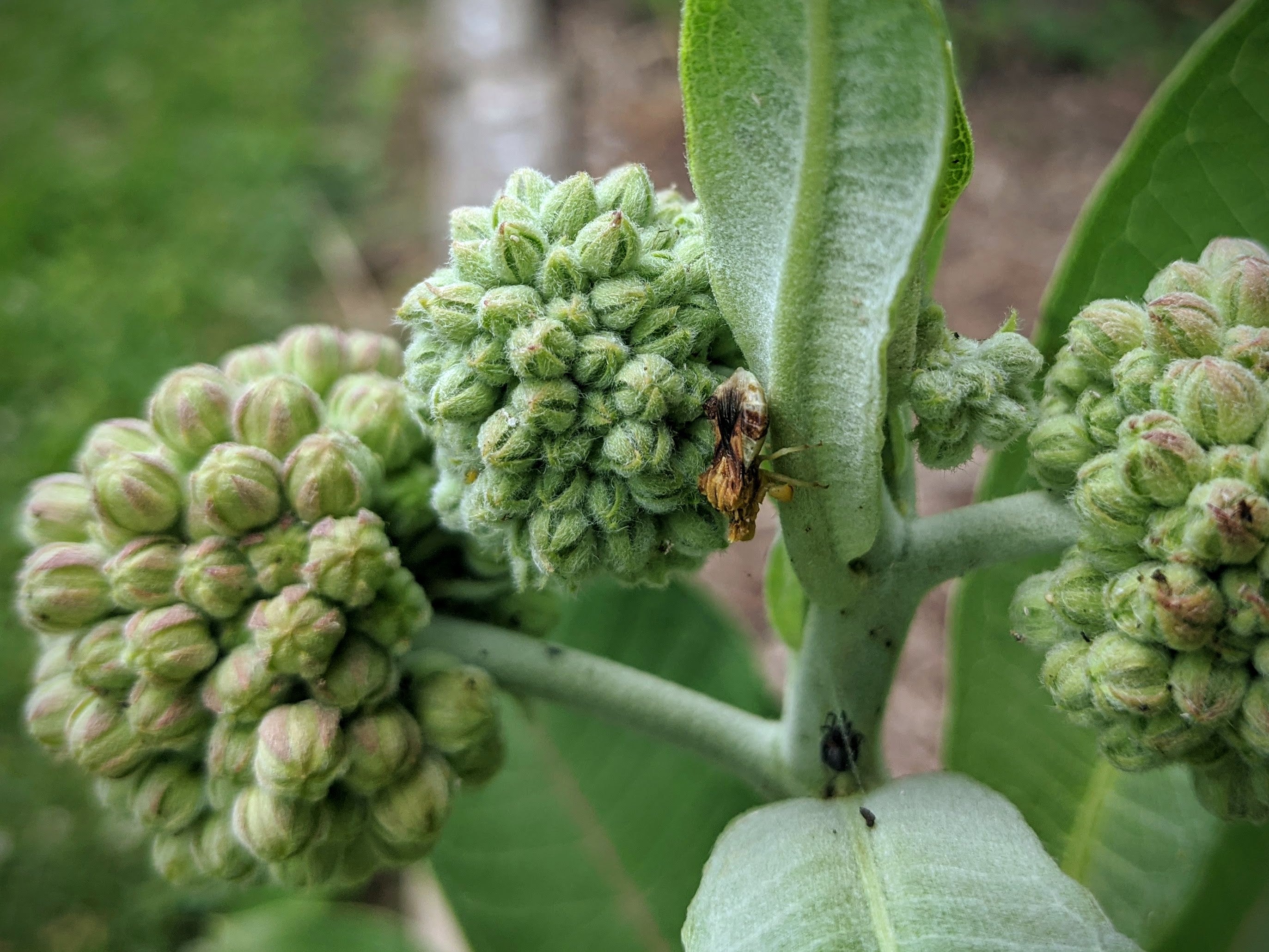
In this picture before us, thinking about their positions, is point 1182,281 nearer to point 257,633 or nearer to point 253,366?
point 257,633

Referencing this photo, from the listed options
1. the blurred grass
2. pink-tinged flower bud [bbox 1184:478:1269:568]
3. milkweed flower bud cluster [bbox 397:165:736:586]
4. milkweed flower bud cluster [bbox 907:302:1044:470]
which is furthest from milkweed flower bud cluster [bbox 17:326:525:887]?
the blurred grass

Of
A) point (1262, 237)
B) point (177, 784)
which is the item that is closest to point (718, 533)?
point (177, 784)

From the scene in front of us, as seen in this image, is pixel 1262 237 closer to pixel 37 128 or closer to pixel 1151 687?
pixel 1151 687

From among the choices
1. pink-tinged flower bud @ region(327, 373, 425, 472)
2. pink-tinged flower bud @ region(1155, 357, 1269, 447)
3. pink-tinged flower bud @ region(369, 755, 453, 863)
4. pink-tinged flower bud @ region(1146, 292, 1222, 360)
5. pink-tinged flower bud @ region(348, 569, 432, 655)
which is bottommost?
pink-tinged flower bud @ region(369, 755, 453, 863)

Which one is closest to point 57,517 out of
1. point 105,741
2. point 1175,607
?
point 105,741

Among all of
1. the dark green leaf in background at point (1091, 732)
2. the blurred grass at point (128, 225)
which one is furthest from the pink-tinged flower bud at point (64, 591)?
the blurred grass at point (128, 225)

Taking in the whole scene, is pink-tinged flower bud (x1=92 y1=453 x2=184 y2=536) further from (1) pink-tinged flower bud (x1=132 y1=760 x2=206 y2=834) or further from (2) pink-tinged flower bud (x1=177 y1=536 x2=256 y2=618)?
(1) pink-tinged flower bud (x1=132 y1=760 x2=206 y2=834)
